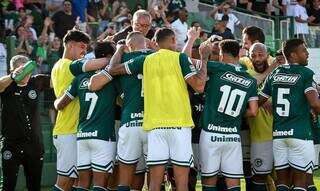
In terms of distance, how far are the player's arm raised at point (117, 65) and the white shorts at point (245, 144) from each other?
2044mm

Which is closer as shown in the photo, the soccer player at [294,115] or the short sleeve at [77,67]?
the soccer player at [294,115]

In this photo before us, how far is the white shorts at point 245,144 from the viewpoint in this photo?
1182cm

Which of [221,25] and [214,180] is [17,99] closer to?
[214,180]

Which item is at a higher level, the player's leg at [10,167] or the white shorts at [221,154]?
the white shorts at [221,154]

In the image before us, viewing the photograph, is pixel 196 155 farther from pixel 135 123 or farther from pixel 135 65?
pixel 135 65

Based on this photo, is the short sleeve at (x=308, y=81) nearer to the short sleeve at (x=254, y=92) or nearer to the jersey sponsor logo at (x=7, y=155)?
the short sleeve at (x=254, y=92)

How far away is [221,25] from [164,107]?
10211mm

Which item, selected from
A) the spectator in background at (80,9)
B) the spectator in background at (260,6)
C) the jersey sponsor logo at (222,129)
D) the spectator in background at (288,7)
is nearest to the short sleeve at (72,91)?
the jersey sponsor logo at (222,129)

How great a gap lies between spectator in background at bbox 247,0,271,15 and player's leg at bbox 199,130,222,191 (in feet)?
43.2

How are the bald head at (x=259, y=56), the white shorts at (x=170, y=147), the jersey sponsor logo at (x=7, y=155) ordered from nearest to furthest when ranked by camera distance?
the white shorts at (x=170, y=147) → the bald head at (x=259, y=56) → the jersey sponsor logo at (x=7, y=155)

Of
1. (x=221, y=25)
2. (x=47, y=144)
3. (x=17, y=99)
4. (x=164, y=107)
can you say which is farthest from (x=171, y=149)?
(x=221, y=25)

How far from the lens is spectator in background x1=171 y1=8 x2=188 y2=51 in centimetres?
2006

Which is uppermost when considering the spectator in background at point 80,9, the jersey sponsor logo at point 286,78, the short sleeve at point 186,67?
the spectator in background at point 80,9

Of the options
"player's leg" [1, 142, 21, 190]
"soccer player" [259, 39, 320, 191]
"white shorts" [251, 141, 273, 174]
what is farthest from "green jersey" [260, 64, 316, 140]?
"player's leg" [1, 142, 21, 190]
